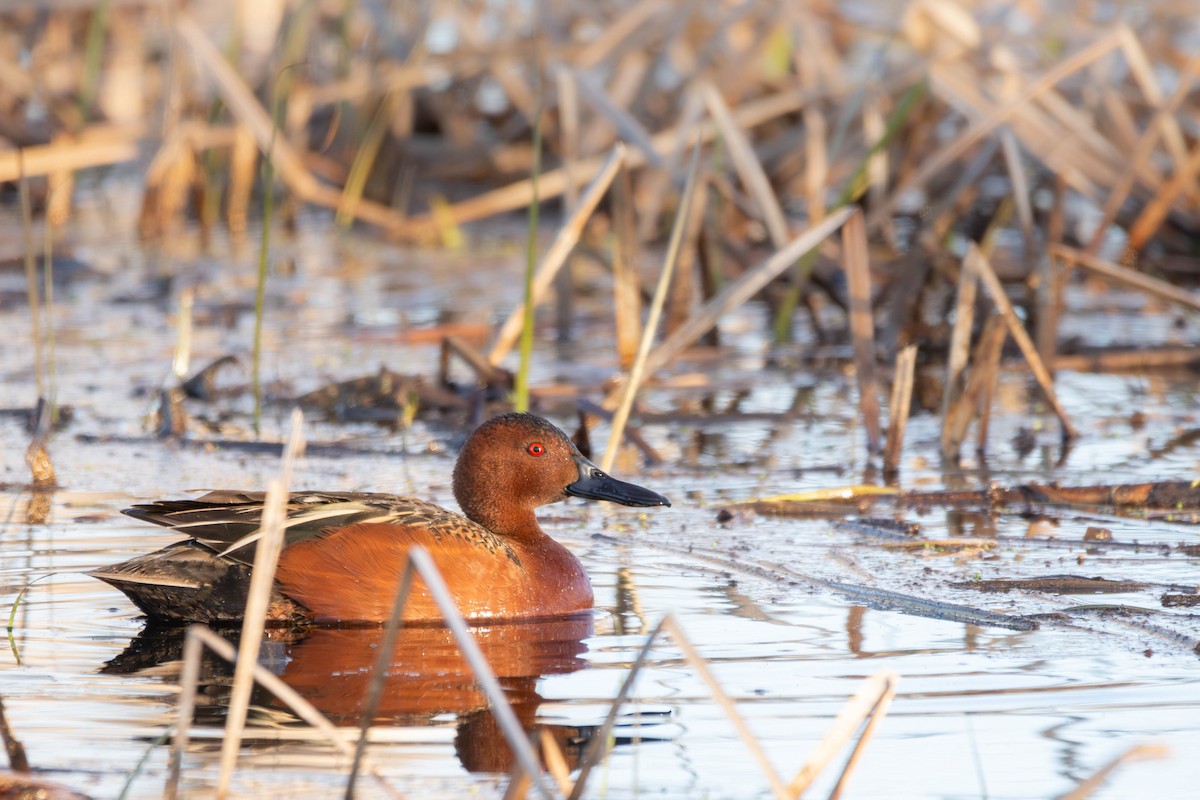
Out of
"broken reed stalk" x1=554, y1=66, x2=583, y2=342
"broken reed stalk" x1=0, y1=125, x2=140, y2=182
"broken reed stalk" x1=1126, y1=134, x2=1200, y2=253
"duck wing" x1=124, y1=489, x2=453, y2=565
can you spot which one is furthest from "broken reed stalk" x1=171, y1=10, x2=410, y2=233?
"broken reed stalk" x1=1126, y1=134, x2=1200, y2=253

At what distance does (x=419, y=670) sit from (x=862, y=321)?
306 centimetres

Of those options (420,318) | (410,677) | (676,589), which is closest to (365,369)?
(420,318)

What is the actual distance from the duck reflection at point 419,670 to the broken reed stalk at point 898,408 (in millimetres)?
1854

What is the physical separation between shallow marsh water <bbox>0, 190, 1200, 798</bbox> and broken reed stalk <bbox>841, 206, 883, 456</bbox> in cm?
17

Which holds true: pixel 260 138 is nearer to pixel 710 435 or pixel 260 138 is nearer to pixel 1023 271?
pixel 710 435

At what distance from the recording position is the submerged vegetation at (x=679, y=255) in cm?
449

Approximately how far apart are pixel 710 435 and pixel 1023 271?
121 inches

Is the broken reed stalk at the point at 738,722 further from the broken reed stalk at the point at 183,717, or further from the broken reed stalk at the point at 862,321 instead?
the broken reed stalk at the point at 862,321

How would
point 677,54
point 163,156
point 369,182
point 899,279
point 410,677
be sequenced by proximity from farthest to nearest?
point 369,182, point 677,54, point 163,156, point 899,279, point 410,677

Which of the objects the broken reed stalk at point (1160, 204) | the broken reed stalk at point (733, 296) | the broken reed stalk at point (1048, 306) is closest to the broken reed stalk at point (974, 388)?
the broken reed stalk at point (733, 296)

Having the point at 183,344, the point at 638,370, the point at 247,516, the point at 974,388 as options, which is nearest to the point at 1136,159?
the point at 974,388

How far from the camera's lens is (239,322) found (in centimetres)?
924

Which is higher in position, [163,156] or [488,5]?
[488,5]

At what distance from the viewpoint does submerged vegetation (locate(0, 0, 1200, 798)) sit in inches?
177
